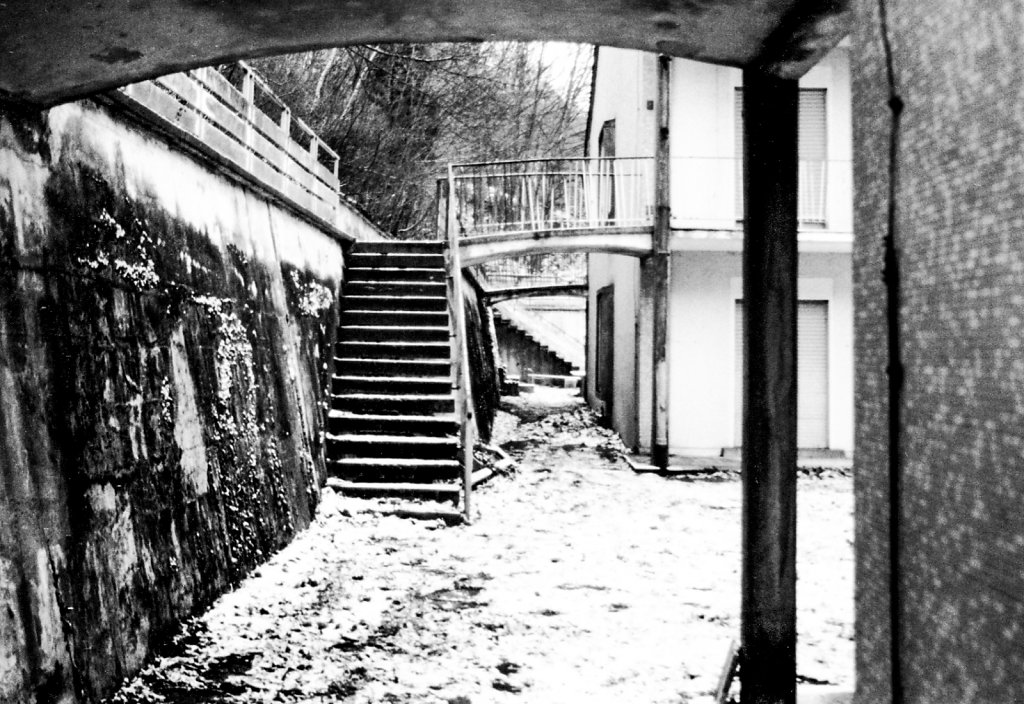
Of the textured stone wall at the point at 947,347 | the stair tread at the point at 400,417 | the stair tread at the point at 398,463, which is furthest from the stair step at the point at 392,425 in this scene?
the textured stone wall at the point at 947,347

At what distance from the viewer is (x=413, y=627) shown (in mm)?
5281

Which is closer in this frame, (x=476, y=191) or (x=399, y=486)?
(x=399, y=486)

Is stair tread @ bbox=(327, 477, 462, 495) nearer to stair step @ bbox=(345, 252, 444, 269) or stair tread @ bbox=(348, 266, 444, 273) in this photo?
stair tread @ bbox=(348, 266, 444, 273)

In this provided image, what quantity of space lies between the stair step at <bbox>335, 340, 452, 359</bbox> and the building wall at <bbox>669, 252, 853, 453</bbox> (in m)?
4.29

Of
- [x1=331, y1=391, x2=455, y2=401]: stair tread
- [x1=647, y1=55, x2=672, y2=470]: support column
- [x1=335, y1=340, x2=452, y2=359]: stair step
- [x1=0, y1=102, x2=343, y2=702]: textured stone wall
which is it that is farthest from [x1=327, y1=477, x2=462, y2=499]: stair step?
[x1=647, y1=55, x2=672, y2=470]: support column

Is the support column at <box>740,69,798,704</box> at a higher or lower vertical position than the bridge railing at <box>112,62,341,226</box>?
lower

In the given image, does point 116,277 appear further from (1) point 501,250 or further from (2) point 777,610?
(1) point 501,250

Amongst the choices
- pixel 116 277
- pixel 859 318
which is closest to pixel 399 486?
pixel 116 277

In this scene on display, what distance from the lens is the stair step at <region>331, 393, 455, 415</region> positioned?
9.01 m

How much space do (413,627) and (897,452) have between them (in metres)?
3.82

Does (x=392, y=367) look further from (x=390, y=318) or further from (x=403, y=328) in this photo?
(x=390, y=318)

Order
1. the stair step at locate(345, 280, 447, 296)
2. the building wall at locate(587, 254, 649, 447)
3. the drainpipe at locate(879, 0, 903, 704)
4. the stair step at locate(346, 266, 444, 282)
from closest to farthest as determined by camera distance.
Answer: the drainpipe at locate(879, 0, 903, 704) → the stair step at locate(345, 280, 447, 296) → the stair step at locate(346, 266, 444, 282) → the building wall at locate(587, 254, 649, 447)

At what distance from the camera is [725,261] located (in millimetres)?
12062

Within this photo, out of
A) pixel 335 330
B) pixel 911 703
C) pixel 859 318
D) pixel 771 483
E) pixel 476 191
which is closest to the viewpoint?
pixel 911 703
